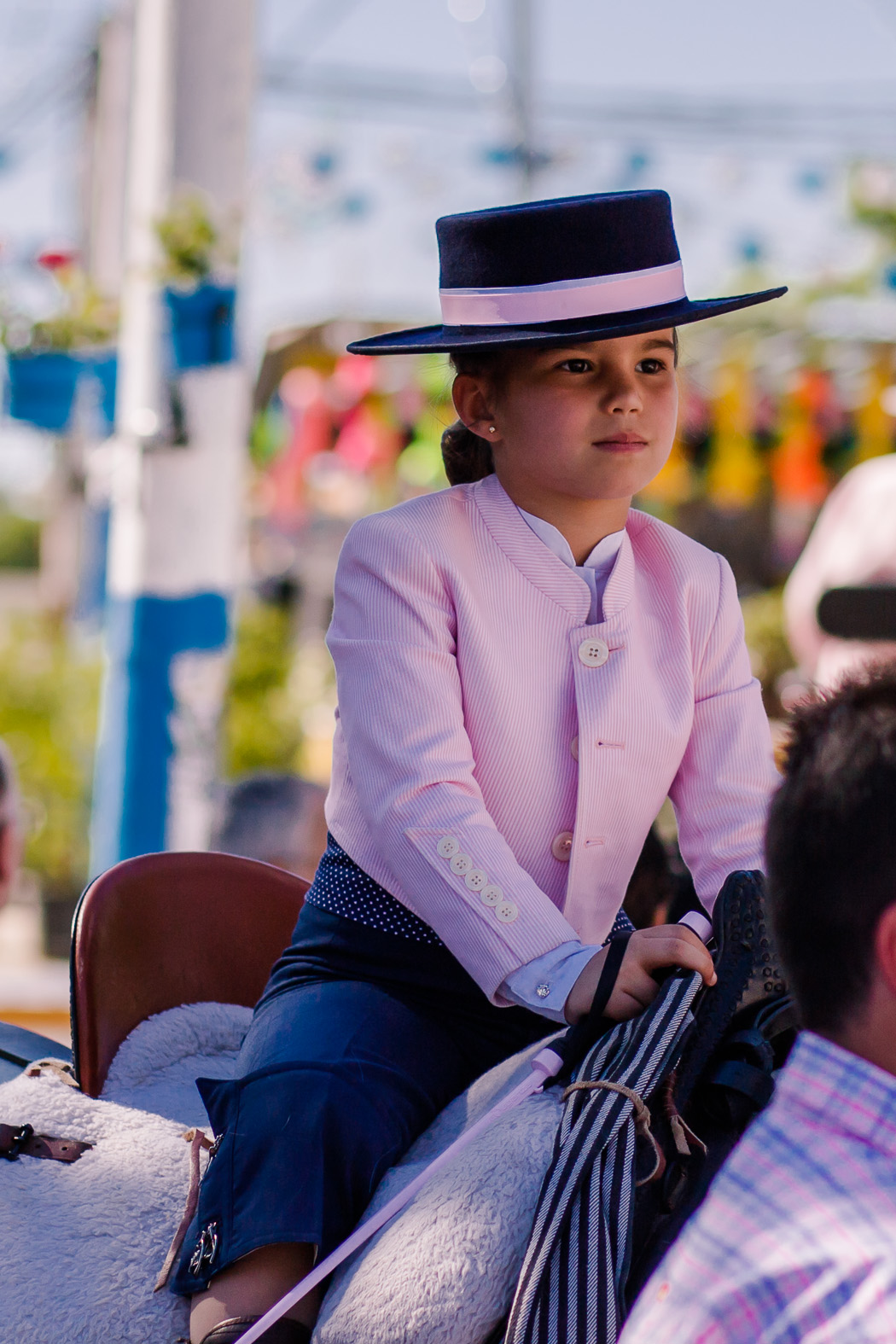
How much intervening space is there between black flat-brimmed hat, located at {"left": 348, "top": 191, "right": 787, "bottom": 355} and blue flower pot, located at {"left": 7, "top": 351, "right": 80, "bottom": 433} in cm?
363

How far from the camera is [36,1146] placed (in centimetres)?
173

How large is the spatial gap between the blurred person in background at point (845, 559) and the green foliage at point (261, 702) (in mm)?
3336

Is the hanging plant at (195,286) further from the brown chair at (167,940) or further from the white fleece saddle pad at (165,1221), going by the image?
the white fleece saddle pad at (165,1221)

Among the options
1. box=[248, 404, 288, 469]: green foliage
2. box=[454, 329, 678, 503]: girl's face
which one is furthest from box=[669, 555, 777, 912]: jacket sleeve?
box=[248, 404, 288, 469]: green foliage

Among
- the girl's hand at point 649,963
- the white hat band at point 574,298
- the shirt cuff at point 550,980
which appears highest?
the white hat band at point 574,298

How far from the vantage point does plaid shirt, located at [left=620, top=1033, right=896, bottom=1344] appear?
986 millimetres

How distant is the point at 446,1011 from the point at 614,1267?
1.55 ft

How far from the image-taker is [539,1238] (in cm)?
133

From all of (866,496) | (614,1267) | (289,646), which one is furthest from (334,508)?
(614,1267)

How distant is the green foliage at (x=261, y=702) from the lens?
362 inches

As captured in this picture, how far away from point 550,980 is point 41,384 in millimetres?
4112

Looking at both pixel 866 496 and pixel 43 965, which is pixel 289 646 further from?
pixel 866 496

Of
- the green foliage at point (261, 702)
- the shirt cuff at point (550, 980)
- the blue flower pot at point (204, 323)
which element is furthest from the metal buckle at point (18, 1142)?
the green foliage at point (261, 702)

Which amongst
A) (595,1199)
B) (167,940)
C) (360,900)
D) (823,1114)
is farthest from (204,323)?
(823,1114)
